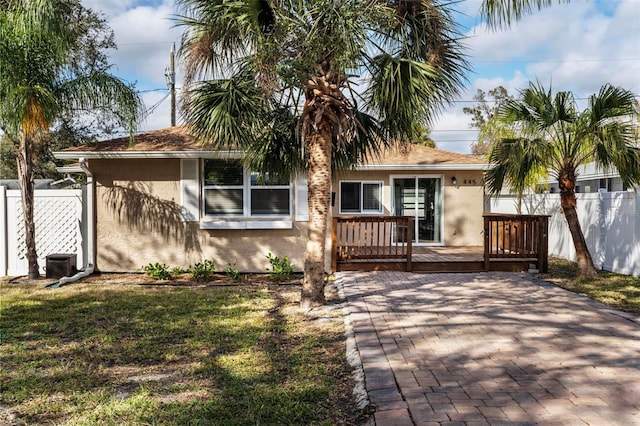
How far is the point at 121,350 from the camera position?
5.68m

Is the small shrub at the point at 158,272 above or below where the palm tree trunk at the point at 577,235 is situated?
below

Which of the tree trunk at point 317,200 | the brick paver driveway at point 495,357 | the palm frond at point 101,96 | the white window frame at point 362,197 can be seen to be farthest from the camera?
the white window frame at point 362,197

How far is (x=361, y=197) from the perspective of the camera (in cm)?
1462

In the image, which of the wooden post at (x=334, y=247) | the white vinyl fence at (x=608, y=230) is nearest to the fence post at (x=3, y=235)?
the wooden post at (x=334, y=247)

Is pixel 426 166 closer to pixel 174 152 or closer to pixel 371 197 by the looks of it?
pixel 371 197

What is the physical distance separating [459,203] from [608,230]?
441 centimetres

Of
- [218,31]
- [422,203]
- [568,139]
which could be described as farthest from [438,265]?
[218,31]

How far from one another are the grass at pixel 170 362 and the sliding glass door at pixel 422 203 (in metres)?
7.07

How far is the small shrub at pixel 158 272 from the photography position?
10.8 meters

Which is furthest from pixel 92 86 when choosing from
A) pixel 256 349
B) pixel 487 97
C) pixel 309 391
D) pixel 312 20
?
pixel 487 97

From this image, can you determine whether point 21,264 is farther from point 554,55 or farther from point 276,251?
point 554,55

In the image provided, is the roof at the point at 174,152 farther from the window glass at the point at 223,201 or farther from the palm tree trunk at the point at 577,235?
the palm tree trunk at the point at 577,235

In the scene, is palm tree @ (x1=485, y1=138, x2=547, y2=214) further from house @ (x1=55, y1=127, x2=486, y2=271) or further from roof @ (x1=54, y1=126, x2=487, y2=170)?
house @ (x1=55, y1=127, x2=486, y2=271)

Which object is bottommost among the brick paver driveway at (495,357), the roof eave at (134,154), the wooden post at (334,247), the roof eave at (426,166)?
the brick paver driveway at (495,357)
